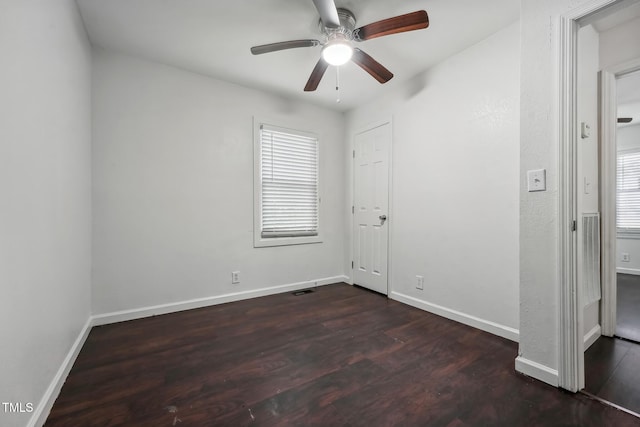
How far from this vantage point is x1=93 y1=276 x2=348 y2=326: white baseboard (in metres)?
2.46

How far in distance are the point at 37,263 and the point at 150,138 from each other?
5.58 ft

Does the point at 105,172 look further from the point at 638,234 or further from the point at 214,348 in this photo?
the point at 638,234

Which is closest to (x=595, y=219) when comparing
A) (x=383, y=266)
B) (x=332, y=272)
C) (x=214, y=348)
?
(x=383, y=266)

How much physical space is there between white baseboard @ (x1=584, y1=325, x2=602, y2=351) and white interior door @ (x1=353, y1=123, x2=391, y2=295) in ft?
5.70

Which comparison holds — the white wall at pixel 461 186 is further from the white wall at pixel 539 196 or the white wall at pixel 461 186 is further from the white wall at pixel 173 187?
the white wall at pixel 173 187

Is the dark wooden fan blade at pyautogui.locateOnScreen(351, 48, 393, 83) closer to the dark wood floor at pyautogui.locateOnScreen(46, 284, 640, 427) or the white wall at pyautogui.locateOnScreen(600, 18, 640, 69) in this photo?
the white wall at pyautogui.locateOnScreen(600, 18, 640, 69)

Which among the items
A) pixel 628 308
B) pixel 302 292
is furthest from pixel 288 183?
pixel 628 308

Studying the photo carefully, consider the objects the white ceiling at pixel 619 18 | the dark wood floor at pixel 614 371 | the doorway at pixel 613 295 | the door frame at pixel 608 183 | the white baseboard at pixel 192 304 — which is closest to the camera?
the dark wood floor at pixel 614 371

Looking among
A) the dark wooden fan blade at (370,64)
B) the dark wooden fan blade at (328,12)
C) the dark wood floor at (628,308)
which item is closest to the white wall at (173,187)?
the dark wooden fan blade at (370,64)

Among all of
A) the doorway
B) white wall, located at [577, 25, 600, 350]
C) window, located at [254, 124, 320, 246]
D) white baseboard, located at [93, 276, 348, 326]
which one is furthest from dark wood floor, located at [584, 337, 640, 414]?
window, located at [254, 124, 320, 246]

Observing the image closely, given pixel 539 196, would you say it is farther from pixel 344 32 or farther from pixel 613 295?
pixel 344 32

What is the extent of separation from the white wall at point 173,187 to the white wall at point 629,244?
555cm

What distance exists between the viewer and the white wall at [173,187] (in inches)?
96.8

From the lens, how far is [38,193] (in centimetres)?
132
